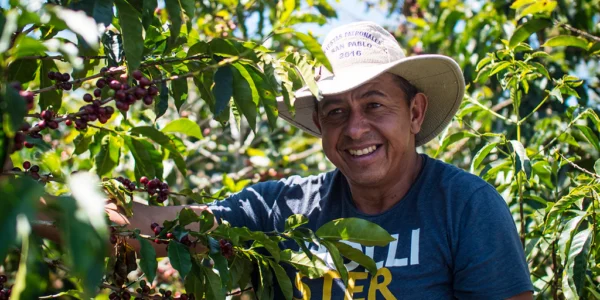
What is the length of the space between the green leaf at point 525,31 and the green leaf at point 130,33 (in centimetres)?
174

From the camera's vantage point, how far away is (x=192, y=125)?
241 cm

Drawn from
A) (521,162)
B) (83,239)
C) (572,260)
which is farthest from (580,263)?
(83,239)

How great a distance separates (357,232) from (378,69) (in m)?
0.55

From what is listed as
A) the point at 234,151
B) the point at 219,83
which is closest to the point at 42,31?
the point at 219,83

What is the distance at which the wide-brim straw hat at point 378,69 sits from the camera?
212 centimetres

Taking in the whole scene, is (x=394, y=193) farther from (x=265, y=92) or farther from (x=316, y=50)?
(x=316, y=50)

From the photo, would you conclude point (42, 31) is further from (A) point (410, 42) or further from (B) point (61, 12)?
(A) point (410, 42)

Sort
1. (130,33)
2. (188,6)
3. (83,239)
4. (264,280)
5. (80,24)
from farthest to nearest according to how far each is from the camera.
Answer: (264,280) → (188,6) → (130,33) → (80,24) → (83,239)

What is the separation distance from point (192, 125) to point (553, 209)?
1210mm

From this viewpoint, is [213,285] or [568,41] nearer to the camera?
[213,285]

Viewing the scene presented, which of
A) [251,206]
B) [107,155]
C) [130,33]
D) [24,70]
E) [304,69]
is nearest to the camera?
[130,33]

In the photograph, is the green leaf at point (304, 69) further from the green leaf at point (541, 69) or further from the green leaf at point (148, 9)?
the green leaf at point (541, 69)

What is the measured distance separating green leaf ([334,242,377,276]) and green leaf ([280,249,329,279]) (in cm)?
7

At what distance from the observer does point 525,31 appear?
289 cm
